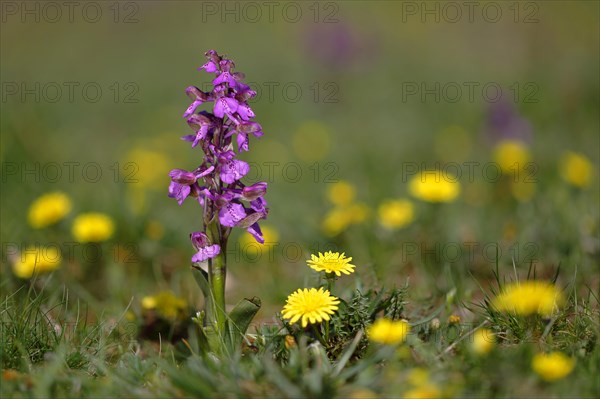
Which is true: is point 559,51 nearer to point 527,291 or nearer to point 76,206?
point 76,206

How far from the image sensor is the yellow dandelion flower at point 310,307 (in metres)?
1.97

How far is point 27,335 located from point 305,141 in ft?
13.5

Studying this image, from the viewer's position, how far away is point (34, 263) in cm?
284

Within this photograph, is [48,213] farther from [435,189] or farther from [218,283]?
[435,189]

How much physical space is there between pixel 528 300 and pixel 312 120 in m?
5.09

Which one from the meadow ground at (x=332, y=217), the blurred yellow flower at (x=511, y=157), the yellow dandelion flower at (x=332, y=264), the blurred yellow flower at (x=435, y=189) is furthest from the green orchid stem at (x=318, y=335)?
the blurred yellow flower at (x=511, y=157)

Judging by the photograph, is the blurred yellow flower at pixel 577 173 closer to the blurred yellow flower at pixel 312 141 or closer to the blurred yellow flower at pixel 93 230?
the blurred yellow flower at pixel 312 141

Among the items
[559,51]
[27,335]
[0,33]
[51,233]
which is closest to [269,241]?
[51,233]

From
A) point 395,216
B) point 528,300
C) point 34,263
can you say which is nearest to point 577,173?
point 395,216

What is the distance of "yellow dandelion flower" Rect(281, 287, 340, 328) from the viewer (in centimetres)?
197

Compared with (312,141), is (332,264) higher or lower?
higher

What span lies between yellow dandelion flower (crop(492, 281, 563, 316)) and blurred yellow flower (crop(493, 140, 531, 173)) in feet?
7.44

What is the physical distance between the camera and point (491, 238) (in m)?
3.50

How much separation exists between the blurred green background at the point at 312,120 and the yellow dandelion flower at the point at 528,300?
69 cm
